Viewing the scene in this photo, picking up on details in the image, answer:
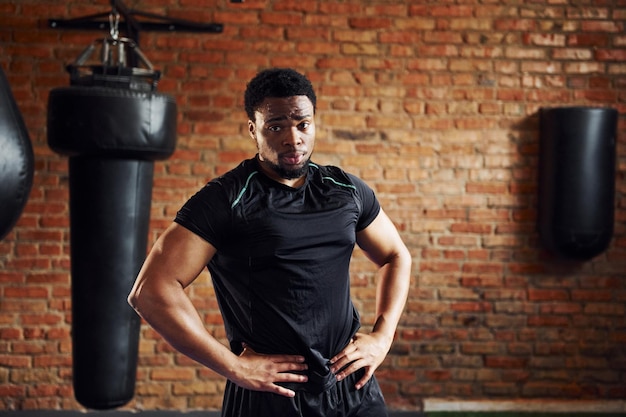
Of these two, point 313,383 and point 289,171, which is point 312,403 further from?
point 289,171

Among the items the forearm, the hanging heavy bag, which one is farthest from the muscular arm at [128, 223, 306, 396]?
the hanging heavy bag

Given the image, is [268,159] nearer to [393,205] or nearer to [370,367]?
[370,367]

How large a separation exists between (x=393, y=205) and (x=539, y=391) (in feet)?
4.52

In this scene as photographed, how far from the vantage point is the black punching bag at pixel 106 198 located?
282 centimetres

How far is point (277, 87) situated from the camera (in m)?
1.89

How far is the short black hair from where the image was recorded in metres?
1.88

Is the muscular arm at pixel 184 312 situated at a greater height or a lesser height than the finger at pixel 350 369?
greater

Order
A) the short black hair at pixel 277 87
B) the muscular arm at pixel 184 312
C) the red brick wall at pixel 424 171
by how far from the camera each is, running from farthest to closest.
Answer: the red brick wall at pixel 424 171, the short black hair at pixel 277 87, the muscular arm at pixel 184 312

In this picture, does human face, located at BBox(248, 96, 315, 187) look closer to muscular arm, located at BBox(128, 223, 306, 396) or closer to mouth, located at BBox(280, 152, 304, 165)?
mouth, located at BBox(280, 152, 304, 165)

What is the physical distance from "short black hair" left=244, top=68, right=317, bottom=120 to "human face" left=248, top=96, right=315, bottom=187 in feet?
0.05

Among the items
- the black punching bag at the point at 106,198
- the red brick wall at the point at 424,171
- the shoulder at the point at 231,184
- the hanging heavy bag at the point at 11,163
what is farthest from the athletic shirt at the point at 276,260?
the red brick wall at the point at 424,171

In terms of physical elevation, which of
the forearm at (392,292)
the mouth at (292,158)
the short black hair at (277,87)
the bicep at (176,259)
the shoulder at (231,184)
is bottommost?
the forearm at (392,292)

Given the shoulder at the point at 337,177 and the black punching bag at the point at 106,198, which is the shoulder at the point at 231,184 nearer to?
the shoulder at the point at 337,177

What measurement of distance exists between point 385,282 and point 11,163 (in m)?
1.22
